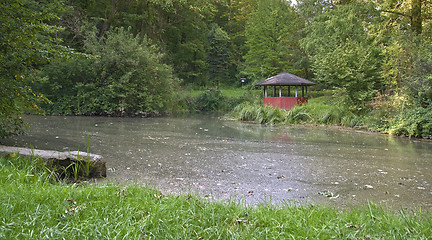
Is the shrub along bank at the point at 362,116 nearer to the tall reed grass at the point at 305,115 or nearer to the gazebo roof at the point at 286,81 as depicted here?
the tall reed grass at the point at 305,115

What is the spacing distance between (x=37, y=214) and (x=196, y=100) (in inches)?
1060

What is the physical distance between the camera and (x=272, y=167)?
6473 millimetres

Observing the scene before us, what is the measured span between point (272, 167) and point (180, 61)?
110ft

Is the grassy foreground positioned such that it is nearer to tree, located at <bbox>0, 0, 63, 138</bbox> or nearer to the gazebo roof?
tree, located at <bbox>0, 0, 63, 138</bbox>

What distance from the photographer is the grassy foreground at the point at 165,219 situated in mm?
2795

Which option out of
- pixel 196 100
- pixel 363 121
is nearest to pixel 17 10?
pixel 363 121

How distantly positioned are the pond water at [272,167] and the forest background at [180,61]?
2028 mm

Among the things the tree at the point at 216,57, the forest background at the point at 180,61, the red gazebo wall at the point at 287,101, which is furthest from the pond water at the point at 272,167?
the tree at the point at 216,57

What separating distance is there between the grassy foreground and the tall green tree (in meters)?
33.4

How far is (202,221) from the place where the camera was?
10.2 feet

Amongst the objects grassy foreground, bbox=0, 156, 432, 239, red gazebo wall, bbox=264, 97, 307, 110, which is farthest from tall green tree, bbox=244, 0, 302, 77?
grassy foreground, bbox=0, 156, 432, 239

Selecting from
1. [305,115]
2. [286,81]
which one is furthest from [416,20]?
[286,81]

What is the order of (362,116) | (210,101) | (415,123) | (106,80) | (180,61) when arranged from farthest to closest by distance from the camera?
(180,61)
(210,101)
(106,80)
(362,116)
(415,123)

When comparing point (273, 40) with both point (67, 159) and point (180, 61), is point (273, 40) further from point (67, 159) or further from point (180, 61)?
point (67, 159)
